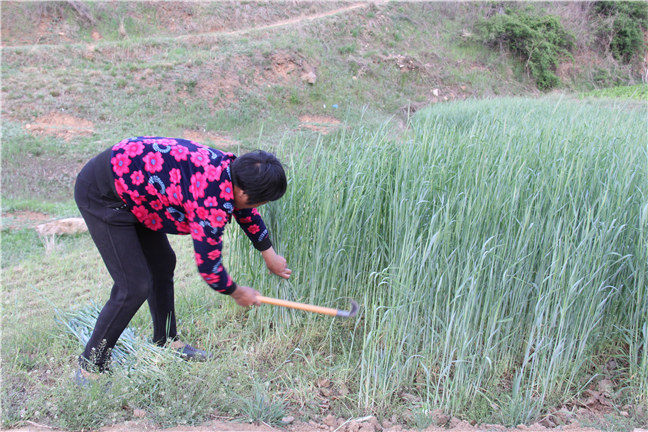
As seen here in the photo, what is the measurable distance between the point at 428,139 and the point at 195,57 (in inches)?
479

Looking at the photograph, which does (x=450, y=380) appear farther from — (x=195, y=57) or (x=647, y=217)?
(x=195, y=57)

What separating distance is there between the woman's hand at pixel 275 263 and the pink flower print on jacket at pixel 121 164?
0.80 metres

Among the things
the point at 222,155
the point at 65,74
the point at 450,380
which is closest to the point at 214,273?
the point at 222,155

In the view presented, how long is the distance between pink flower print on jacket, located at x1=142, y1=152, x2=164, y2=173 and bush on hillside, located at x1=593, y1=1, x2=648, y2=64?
85.5 ft

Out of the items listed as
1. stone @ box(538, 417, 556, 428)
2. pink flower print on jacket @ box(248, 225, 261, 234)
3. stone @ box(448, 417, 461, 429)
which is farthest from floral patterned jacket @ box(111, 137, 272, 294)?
stone @ box(538, 417, 556, 428)

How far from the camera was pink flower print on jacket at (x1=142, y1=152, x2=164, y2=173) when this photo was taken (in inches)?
82.0

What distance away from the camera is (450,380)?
2408mm

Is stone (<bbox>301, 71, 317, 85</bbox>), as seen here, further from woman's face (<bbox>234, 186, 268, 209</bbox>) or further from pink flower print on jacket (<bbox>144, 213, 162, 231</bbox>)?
woman's face (<bbox>234, 186, 268, 209</bbox>)

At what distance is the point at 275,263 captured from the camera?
258 cm

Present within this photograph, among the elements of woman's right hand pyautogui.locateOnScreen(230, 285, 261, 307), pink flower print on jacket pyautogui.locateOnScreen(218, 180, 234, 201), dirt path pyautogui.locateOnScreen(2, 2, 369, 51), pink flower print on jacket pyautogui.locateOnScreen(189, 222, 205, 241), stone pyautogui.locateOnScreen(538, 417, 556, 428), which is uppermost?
dirt path pyautogui.locateOnScreen(2, 2, 369, 51)

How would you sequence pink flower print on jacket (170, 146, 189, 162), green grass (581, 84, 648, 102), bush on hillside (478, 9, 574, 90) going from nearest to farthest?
pink flower print on jacket (170, 146, 189, 162), green grass (581, 84, 648, 102), bush on hillside (478, 9, 574, 90)

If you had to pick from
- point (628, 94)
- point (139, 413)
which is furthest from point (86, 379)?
point (628, 94)

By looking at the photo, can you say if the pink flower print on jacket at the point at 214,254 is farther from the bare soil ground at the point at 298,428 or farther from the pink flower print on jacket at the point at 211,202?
the bare soil ground at the point at 298,428

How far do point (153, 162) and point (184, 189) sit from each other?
0.19m
